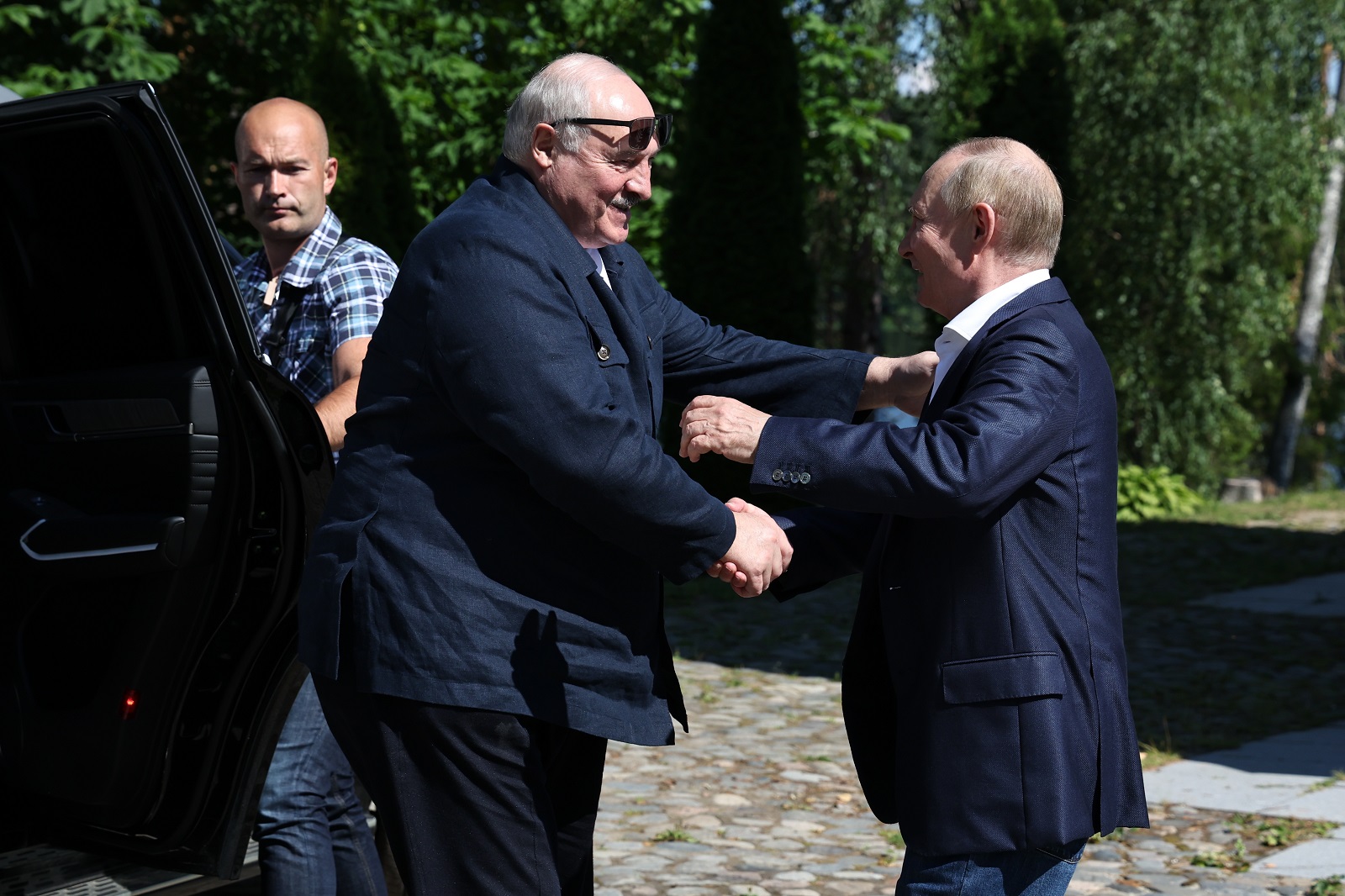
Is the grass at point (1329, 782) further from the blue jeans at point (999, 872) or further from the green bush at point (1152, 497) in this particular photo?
the green bush at point (1152, 497)

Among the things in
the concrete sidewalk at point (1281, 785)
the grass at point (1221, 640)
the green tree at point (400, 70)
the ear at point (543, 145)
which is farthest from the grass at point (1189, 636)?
the green tree at point (400, 70)

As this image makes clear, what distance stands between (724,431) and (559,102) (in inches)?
24.7

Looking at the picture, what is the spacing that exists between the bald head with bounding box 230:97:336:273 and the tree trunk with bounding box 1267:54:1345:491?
22805 mm

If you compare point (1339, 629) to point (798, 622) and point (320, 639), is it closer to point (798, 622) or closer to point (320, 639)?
point (798, 622)

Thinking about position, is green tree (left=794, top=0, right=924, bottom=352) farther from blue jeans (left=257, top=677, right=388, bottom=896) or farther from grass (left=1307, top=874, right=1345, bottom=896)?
blue jeans (left=257, top=677, right=388, bottom=896)

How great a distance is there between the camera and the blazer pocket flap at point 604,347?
2520 mm

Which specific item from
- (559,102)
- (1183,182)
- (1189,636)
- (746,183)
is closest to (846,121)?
(746,183)

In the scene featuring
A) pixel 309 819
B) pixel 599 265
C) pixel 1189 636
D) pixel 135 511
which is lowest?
pixel 1189 636

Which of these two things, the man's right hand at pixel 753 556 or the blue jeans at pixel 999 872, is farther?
the man's right hand at pixel 753 556

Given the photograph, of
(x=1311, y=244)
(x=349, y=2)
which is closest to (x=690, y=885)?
(x=349, y=2)

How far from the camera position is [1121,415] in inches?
931

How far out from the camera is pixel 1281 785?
5.93 metres

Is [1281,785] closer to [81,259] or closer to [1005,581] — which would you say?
[1005,581]

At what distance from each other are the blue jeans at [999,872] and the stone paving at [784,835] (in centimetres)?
234
